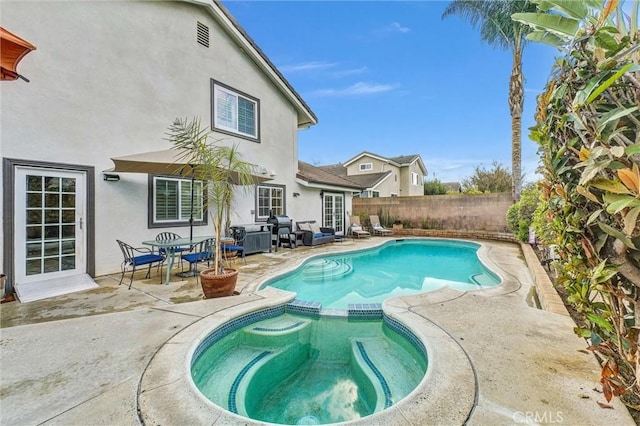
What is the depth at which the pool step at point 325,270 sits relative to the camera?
320 inches

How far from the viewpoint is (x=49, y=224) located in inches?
246

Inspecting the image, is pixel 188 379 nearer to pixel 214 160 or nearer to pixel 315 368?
pixel 315 368

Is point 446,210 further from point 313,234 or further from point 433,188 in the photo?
point 433,188

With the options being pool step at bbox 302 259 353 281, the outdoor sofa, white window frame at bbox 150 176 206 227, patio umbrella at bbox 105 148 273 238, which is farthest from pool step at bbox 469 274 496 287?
white window frame at bbox 150 176 206 227

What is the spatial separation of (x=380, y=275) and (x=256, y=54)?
9.87 metres

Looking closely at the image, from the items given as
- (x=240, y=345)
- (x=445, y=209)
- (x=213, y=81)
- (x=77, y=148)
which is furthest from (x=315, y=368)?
(x=445, y=209)

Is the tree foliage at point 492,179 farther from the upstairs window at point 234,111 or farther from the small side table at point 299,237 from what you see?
the upstairs window at point 234,111

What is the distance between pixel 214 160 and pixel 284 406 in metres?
4.21

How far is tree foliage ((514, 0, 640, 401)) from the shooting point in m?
1.79

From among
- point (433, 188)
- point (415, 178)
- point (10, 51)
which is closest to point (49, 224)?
point (10, 51)

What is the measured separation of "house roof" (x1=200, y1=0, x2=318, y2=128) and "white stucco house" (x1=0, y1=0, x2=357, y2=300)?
0.05m

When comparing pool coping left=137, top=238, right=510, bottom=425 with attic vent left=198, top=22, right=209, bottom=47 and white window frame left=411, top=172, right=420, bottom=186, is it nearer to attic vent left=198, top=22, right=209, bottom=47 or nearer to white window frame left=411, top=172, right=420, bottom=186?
attic vent left=198, top=22, right=209, bottom=47

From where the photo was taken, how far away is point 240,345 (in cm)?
426

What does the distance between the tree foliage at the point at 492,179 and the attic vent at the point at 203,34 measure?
2449cm
